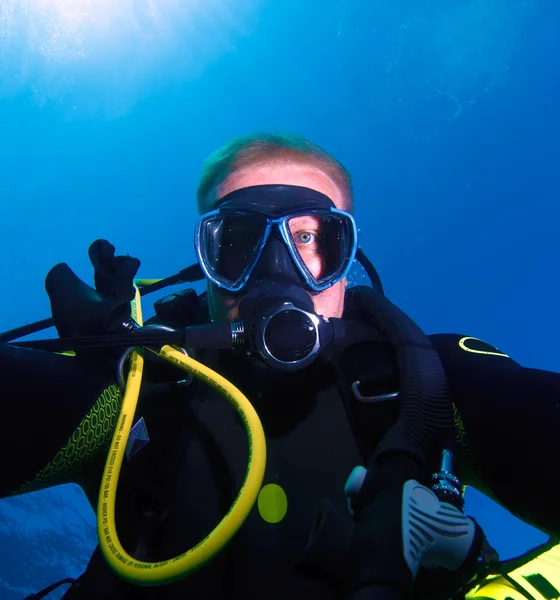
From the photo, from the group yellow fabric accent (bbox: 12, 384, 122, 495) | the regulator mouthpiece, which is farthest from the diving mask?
yellow fabric accent (bbox: 12, 384, 122, 495)

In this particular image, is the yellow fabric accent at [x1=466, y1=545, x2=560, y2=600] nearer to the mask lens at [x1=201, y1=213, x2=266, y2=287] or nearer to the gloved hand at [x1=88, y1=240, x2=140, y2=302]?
the mask lens at [x1=201, y1=213, x2=266, y2=287]

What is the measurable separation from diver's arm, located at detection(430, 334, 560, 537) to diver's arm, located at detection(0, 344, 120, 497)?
5.86 feet

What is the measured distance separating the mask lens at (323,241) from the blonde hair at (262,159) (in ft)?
1.91

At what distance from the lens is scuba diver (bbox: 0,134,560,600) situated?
3.61 feet

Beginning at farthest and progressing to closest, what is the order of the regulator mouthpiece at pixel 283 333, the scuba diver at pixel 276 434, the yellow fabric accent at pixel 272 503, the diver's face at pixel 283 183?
the diver's face at pixel 283 183 < the regulator mouthpiece at pixel 283 333 < the yellow fabric accent at pixel 272 503 < the scuba diver at pixel 276 434

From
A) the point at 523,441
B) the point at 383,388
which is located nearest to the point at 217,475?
the point at 383,388

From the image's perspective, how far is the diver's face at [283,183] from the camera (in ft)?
8.27

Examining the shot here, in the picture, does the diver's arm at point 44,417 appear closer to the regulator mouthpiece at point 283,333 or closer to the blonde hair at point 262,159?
the regulator mouthpiece at point 283,333

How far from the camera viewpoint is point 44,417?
1.66m

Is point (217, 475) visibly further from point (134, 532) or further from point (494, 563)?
point (494, 563)

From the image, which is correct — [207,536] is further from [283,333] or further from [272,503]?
[283,333]

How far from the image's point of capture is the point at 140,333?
1719mm

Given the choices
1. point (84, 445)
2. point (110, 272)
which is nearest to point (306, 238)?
point (110, 272)

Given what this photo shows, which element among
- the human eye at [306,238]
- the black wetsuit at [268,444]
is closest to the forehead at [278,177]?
the human eye at [306,238]
